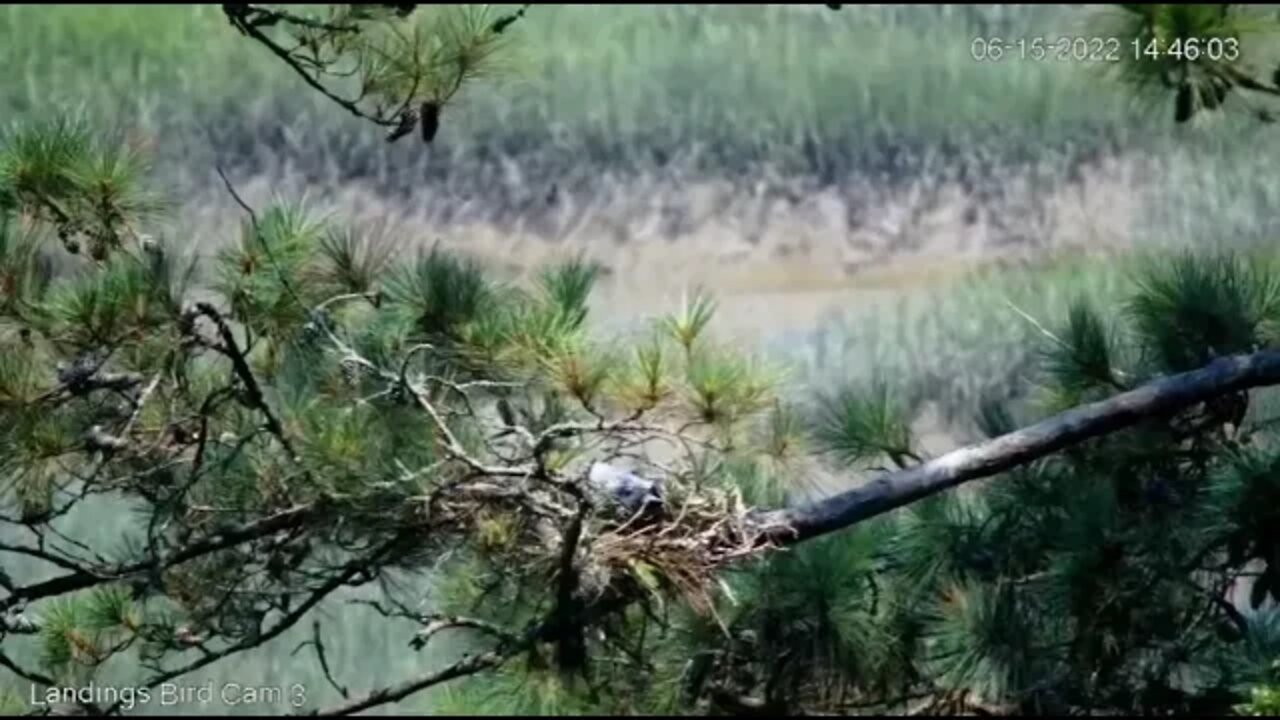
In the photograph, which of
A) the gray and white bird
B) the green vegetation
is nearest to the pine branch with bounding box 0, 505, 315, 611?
the green vegetation

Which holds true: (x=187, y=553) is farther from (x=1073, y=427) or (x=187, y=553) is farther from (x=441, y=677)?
(x=1073, y=427)

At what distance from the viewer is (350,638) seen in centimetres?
212

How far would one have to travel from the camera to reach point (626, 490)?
4.67 ft

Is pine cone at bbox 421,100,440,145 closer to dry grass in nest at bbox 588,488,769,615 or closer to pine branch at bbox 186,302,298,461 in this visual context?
pine branch at bbox 186,302,298,461

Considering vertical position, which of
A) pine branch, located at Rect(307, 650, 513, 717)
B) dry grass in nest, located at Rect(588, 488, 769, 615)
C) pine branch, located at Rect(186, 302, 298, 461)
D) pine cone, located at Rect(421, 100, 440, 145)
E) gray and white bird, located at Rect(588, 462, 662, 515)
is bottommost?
pine branch, located at Rect(307, 650, 513, 717)

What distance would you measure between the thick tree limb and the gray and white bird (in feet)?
0.48

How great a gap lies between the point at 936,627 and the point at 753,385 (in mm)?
215

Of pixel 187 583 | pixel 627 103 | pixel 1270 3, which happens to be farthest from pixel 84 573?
pixel 627 103

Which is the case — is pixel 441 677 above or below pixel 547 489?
below

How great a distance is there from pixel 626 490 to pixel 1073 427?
0.32 metres

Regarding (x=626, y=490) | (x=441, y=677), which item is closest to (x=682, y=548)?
(x=626, y=490)

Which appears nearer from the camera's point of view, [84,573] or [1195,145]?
[84,573]

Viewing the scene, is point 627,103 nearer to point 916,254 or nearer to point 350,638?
point 916,254

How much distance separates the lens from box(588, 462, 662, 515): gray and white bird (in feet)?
4.66
